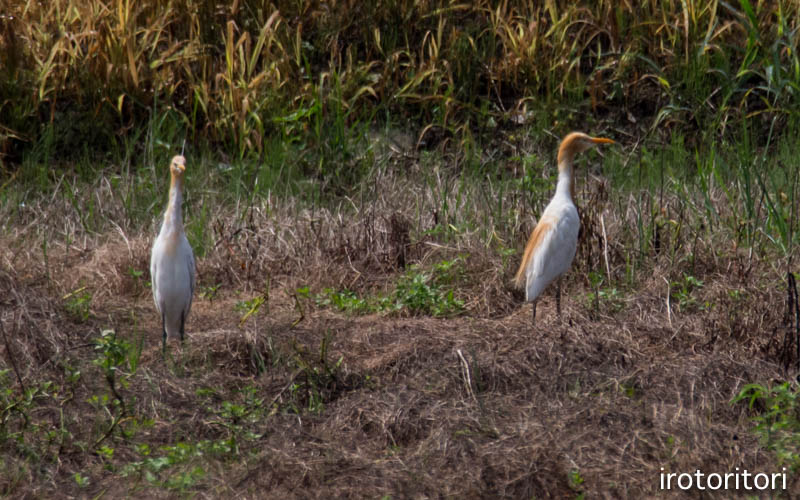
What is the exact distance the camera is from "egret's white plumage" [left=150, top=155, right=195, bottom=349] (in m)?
4.66

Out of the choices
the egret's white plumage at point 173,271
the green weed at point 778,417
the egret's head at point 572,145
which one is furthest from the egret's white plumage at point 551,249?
the egret's white plumage at point 173,271

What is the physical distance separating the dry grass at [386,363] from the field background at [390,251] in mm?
15

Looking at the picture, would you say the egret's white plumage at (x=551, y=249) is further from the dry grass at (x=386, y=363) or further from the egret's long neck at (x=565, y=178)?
the dry grass at (x=386, y=363)

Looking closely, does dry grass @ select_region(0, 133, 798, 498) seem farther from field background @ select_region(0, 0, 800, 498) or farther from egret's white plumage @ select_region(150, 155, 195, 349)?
egret's white plumage @ select_region(150, 155, 195, 349)

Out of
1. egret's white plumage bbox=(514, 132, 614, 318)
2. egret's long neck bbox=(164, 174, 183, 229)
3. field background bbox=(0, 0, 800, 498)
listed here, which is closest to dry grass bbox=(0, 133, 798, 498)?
field background bbox=(0, 0, 800, 498)

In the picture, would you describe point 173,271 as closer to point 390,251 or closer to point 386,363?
point 386,363

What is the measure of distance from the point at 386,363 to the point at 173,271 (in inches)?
49.9

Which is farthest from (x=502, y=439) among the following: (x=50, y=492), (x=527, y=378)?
(x=50, y=492)

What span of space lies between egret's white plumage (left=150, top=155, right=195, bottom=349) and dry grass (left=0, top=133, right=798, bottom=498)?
0.20 meters

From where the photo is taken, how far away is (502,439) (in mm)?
3180

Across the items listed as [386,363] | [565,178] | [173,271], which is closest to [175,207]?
[173,271]

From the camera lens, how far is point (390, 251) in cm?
562

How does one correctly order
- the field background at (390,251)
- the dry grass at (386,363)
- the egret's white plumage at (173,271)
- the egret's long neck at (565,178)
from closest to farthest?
the dry grass at (386,363) < the field background at (390,251) < the egret's white plumage at (173,271) < the egret's long neck at (565,178)

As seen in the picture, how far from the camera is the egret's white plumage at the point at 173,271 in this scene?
4.66m
